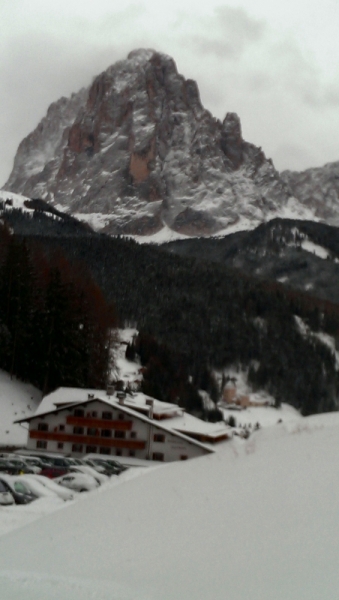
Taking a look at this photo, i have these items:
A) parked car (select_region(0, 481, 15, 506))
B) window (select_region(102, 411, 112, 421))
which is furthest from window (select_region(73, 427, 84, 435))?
parked car (select_region(0, 481, 15, 506))

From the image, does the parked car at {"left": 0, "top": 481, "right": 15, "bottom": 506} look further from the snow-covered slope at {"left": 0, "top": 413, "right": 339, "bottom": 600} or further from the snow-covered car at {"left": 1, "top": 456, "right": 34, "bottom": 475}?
the snow-covered car at {"left": 1, "top": 456, "right": 34, "bottom": 475}

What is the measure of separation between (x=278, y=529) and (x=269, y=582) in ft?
6.56

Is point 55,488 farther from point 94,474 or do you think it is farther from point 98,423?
point 98,423

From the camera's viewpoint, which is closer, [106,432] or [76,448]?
[106,432]

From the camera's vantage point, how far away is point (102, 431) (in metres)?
59.8

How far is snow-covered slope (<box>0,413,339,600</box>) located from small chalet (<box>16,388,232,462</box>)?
131ft

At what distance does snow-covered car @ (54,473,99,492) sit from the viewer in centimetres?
2953

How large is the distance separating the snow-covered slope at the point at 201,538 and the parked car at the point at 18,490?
7.03 metres

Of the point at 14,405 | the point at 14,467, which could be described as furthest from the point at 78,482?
the point at 14,405

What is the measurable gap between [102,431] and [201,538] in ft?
154

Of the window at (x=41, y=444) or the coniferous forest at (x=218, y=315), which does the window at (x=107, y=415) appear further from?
the coniferous forest at (x=218, y=315)

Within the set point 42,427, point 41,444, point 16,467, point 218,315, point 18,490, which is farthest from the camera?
point 218,315

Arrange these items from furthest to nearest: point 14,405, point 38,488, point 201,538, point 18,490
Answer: point 14,405
point 38,488
point 18,490
point 201,538

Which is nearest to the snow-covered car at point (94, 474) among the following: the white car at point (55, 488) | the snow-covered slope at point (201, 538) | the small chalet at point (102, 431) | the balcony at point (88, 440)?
the white car at point (55, 488)
